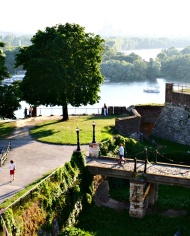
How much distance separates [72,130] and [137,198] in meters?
11.2

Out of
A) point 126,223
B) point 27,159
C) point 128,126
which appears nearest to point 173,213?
point 126,223

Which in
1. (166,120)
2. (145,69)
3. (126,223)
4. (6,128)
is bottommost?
(126,223)

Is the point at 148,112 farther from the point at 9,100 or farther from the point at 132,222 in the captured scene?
the point at 132,222

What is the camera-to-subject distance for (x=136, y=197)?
21.6 m

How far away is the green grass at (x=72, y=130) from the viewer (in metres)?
28.4

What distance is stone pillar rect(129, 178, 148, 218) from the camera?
21.4m

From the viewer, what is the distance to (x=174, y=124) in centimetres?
3600

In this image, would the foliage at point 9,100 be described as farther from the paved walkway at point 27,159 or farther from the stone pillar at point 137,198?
the stone pillar at point 137,198

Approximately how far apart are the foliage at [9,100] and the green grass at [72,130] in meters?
2.36

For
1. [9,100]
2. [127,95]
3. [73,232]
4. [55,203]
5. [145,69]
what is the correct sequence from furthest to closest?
[145,69], [127,95], [9,100], [55,203], [73,232]

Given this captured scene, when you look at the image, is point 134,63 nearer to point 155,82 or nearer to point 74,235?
point 155,82

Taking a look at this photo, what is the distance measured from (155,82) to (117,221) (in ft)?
230

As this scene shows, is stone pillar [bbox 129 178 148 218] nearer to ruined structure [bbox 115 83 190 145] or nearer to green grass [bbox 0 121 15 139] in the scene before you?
ruined structure [bbox 115 83 190 145]

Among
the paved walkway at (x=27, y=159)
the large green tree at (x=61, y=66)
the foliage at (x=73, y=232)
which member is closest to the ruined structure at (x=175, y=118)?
the large green tree at (x=61, y=66)
